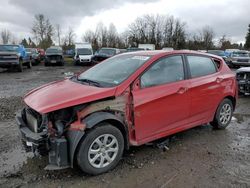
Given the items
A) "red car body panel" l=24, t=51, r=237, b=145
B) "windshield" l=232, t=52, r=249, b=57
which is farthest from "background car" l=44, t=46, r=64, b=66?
"red car body panel" l=24, t=51, r=237, b=145

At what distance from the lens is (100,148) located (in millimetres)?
3754

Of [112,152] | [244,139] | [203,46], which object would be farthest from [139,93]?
[203,46]

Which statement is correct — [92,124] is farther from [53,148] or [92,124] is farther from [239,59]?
[239,59]

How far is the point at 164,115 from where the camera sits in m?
4.39

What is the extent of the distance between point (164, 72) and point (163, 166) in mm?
1515

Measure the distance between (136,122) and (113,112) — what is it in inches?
15.7

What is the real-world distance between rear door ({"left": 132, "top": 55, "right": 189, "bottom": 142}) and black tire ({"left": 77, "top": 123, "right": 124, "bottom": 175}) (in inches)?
14.3

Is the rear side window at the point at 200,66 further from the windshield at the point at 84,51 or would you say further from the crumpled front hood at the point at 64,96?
the windshield at the point at 84,51

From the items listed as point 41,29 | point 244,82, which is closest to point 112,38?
point 41,29

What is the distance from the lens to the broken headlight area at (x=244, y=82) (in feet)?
30.6

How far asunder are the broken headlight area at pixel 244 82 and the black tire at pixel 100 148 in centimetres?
694

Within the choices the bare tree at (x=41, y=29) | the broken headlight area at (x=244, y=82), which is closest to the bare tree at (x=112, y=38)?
the bare tree at (x=41, y=29)

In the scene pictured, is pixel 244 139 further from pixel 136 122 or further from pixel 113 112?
pixel 113 112

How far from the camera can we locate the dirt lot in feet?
11.8
